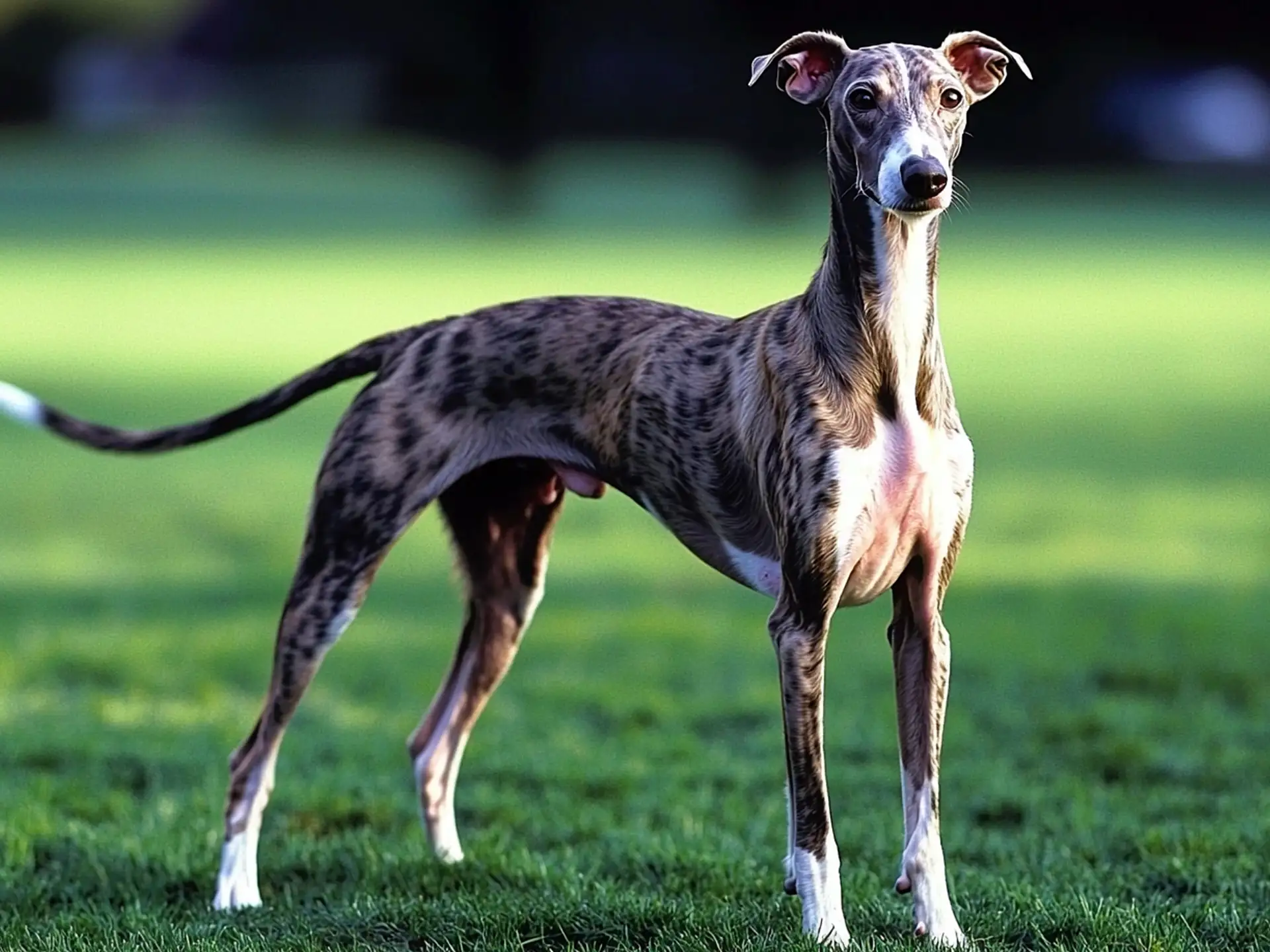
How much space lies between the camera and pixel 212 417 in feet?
23.5

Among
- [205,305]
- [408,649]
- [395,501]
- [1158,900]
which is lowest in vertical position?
[205,305]

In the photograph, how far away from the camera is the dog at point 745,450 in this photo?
18.6ft

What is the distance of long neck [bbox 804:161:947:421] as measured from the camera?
570 centimetres

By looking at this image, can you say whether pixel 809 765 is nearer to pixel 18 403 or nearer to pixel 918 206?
pixel 918 206

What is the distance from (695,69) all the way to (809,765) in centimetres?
5640

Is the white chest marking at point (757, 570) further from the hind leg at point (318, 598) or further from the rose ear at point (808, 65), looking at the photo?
the rose ear at point (808, 65)

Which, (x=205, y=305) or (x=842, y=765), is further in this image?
(x=205, y=305)

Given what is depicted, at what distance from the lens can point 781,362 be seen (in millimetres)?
5891

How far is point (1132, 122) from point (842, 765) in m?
60.9

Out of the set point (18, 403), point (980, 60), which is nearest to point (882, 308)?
point (980, 60)

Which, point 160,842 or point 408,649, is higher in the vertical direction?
point 160,842

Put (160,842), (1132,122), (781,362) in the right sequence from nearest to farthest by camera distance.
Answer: (781,362)
(160,842)
(1132,122)

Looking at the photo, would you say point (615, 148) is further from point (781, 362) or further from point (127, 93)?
point (781, 362)

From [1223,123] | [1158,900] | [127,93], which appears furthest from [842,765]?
[127,93]
